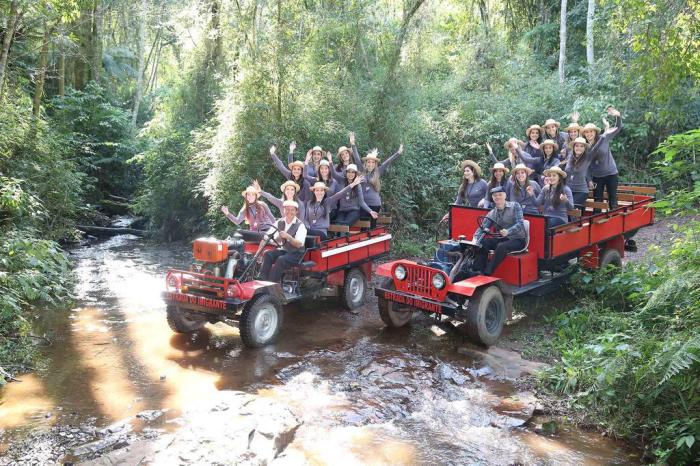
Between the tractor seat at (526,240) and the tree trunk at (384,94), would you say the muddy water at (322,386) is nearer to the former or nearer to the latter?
the tractor seat at (526,240)

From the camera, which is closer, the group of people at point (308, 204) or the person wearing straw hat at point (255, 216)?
the group of people at point (308, 204)

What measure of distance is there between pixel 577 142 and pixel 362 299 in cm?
408

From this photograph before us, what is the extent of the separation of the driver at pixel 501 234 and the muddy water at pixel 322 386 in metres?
1.09

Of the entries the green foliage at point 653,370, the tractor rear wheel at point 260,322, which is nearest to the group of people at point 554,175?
the green foliage at point 653,370

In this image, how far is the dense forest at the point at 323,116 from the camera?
792 cm

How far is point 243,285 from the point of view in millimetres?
7414

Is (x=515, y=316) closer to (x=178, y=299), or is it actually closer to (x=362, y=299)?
(x=362, y=299)

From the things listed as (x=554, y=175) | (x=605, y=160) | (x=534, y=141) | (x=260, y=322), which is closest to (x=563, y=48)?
(x=534, y=141)

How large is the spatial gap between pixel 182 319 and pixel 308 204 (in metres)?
2.63

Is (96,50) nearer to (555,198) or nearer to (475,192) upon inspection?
(475,192)

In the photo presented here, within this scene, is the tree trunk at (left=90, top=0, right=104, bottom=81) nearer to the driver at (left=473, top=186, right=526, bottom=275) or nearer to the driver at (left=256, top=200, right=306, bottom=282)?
the driver at (left=256, top=200, right=306, bottom=282)

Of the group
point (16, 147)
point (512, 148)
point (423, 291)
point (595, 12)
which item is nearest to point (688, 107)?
point (595, 12)

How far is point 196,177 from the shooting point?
14.3 m

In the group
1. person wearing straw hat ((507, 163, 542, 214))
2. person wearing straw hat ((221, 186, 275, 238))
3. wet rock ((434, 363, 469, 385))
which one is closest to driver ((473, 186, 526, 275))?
person wearing straw hat ((507, 163, 542, 214))
